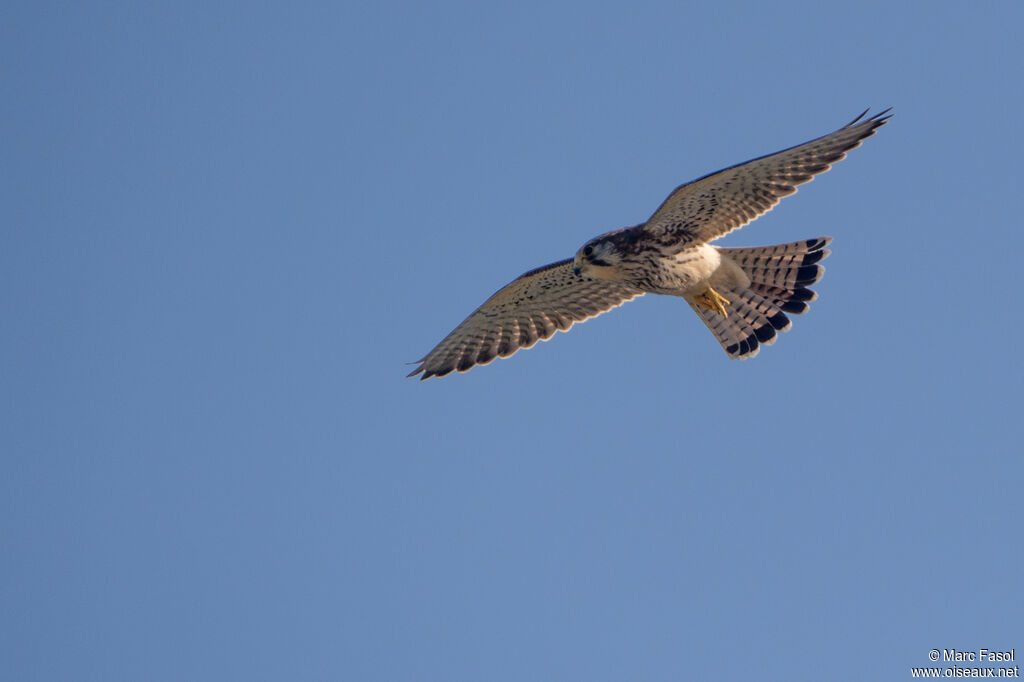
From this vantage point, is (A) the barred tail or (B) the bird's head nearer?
(B) the bird's head

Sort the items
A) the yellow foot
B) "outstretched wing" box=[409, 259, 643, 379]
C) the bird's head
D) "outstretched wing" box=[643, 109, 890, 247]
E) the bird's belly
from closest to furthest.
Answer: "outstretched wing" box=[643, 109, 890, 247], the bird's head, the bird's belly, the yellow foot, "outstretched wing" box=[409, 259, 643, 379]

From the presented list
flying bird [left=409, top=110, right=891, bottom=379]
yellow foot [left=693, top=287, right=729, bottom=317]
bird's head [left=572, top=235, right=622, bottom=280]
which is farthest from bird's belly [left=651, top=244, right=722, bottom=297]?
bird's head [left=572, top=235, right=622, bottom=280]

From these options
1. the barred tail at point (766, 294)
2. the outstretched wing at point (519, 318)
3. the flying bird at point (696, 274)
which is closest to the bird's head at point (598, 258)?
the flying bird at point (696, 274)

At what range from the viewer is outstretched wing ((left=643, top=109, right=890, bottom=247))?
8273 mm

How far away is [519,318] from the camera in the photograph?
32.8ft

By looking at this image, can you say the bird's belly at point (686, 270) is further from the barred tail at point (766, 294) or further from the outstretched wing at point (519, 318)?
the outstretched wing at point (519, 318)

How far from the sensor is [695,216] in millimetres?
8672

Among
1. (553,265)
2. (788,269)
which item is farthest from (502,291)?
(788,269)

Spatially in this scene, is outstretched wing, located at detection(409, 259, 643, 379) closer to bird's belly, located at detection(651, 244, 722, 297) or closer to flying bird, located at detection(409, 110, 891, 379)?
flying bird, located at detection(409, 110, 891, 379)

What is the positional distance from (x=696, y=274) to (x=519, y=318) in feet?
6.31

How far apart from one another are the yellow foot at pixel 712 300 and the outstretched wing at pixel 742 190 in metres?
0.59

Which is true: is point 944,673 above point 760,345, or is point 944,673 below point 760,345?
below

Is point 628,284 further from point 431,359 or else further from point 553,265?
point 431,359

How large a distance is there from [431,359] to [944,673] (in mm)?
5193
